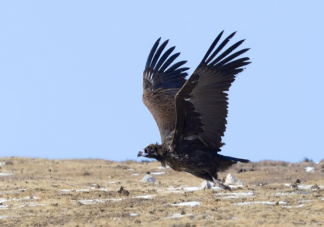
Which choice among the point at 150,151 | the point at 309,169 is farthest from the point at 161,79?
the point at 309,169

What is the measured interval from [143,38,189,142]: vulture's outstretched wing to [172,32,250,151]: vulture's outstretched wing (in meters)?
2.33

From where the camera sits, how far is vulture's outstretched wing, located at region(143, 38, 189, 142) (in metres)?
14.9

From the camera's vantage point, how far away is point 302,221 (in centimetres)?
1199

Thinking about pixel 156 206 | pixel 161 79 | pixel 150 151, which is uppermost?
pixel 161 79

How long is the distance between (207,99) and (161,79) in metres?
3.88

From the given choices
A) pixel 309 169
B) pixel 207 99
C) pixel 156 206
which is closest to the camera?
pixel 207 99

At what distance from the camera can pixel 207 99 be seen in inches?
463

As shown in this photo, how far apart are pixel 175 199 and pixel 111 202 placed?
2.01 meters

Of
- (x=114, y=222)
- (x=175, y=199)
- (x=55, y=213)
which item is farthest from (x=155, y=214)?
(x=55, y=213)

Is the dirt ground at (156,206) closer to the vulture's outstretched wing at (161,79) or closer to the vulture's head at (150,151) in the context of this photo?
the vulture's head at (150,151)

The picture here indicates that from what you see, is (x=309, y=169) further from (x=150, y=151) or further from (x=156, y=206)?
(x=150, y=151)

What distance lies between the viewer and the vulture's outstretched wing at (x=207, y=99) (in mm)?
11312

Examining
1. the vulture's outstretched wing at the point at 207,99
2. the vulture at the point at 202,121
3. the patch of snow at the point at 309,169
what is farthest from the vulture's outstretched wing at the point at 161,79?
the patch of snow at the point at 309,169

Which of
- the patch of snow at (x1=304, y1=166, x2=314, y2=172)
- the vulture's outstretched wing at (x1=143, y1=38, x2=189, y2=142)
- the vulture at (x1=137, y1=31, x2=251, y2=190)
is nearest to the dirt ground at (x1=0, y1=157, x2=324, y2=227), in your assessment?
the vulture at (x1=137, y1=31, x2=251, y2=190)
